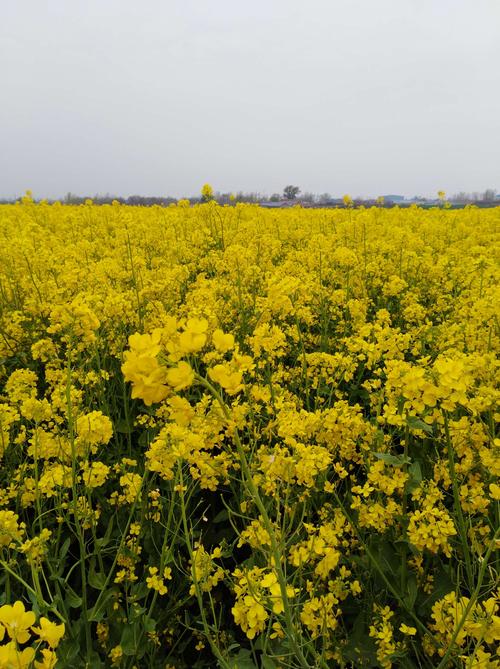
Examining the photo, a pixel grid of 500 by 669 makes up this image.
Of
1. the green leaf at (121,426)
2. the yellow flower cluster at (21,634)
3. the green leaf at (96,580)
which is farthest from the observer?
the green leaf at (121,426)

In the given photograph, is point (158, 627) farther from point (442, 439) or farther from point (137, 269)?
point (137, 269)

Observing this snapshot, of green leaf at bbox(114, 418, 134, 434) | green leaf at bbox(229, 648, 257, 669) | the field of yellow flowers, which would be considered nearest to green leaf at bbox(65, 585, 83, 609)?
the field of yellow flowers

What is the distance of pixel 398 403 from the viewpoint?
1641 millimetres

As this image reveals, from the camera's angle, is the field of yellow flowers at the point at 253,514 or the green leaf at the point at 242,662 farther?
the green leaf at the point at 242,662

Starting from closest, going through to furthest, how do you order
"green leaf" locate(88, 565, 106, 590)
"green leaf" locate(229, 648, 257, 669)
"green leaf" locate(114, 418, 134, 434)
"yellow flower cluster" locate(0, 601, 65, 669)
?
"yellow flower cluster" locate(0, 601, 65, 669) → "green leaf" locate(229, 648, 257, 669) → "green leaf" locate(88, 565, 106, 590) → "green leaf" locate(114, 418, 134, 434)

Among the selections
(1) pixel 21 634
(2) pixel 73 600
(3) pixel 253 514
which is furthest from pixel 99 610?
(1) pixel 21 634

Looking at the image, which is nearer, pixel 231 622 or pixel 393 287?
pixel 231 622

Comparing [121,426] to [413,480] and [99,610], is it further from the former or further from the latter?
[413,480]

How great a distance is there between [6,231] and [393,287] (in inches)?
218

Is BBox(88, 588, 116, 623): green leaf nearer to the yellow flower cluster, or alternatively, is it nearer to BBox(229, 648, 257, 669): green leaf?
BBox(229, 648, 257, 669): green leaf

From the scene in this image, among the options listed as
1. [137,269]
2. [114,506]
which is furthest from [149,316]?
[114,506]

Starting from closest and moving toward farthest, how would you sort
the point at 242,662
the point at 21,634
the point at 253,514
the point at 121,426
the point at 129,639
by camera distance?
the point at 21,634
the point at 242,662
the point at 129,639
the point at 253,514
the point at 121,426

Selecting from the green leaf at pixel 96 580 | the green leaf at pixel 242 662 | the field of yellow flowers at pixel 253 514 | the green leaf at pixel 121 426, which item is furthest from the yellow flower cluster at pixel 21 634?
the green leaf at pixel 121 426

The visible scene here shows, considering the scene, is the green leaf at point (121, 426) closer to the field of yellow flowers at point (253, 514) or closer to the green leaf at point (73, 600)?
the field of yellow flowers at point (253, 514)
